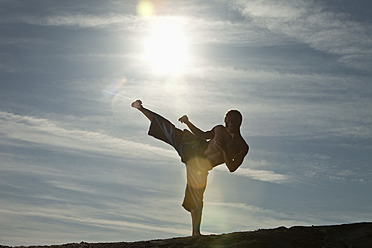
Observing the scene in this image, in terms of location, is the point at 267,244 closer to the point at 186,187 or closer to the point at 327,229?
the point at 327,229

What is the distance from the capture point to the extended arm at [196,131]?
13.4 metres

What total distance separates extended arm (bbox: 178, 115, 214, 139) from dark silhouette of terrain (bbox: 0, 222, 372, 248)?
123 inches

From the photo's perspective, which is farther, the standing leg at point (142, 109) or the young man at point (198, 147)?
the standing leg at point (142, 109)

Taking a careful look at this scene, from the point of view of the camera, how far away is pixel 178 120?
13852mm

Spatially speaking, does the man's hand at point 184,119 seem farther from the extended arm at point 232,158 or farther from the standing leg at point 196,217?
the standing leg at point 196,217

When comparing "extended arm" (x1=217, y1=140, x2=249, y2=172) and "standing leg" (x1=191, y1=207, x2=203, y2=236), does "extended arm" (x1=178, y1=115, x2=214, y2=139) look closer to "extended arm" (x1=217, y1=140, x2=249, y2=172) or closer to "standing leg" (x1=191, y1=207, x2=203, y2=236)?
Answer: "extended arm" (x1=217, y1=140, x2=249, y2=172)

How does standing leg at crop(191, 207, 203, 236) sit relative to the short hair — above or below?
below

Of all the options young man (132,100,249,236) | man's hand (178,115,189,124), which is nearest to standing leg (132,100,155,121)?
young man (132,100,249,236)

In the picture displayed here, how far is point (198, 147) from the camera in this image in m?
13.6

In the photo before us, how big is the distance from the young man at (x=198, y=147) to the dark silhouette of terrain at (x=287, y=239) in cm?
188

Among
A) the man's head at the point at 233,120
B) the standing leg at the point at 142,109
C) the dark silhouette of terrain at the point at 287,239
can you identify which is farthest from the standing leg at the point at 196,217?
the standing leg at the point at 142,109

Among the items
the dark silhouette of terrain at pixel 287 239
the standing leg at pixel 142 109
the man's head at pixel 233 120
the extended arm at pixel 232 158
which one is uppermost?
the standing leg at pixel 142 109

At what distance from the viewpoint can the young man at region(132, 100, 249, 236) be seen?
1273 cm

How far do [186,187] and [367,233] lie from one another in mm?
4830
